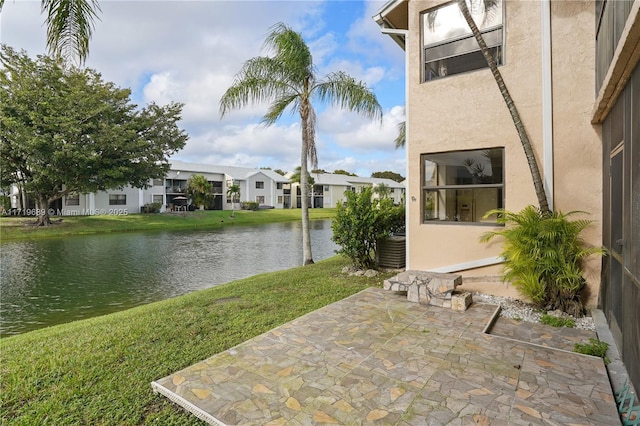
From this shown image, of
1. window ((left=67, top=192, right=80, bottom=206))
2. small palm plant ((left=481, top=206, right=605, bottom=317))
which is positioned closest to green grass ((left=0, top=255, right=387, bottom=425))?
small palm plant ((left=481, top=206, right=605, bottom=317))

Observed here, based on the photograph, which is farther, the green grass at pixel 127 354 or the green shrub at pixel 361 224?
the green shrub at pixel 361 224

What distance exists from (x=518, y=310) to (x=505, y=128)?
333cm

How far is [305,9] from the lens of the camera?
401 inches

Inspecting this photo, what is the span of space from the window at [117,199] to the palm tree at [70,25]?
34182mm

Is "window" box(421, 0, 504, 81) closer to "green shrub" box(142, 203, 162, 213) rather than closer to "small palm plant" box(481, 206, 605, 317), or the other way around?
"small palm plant" box(481, 206, 605, 317)

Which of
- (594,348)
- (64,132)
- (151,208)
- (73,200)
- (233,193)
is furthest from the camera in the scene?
(233,193)

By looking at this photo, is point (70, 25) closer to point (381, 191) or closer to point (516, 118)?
point (516, 118)

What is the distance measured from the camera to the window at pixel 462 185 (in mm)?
6527

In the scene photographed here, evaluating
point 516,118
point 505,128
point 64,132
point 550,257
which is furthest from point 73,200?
point 550,257

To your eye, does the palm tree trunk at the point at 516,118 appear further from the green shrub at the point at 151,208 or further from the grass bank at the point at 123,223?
the green shrub at the point at 151,208

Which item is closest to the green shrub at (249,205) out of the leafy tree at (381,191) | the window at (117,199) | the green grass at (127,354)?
the window at (117,199)

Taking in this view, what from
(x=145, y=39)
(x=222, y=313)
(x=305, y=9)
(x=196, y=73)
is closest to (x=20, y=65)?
(x=196, y=73)

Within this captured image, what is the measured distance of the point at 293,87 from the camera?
1070cm

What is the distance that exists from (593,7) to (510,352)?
5.87 m
